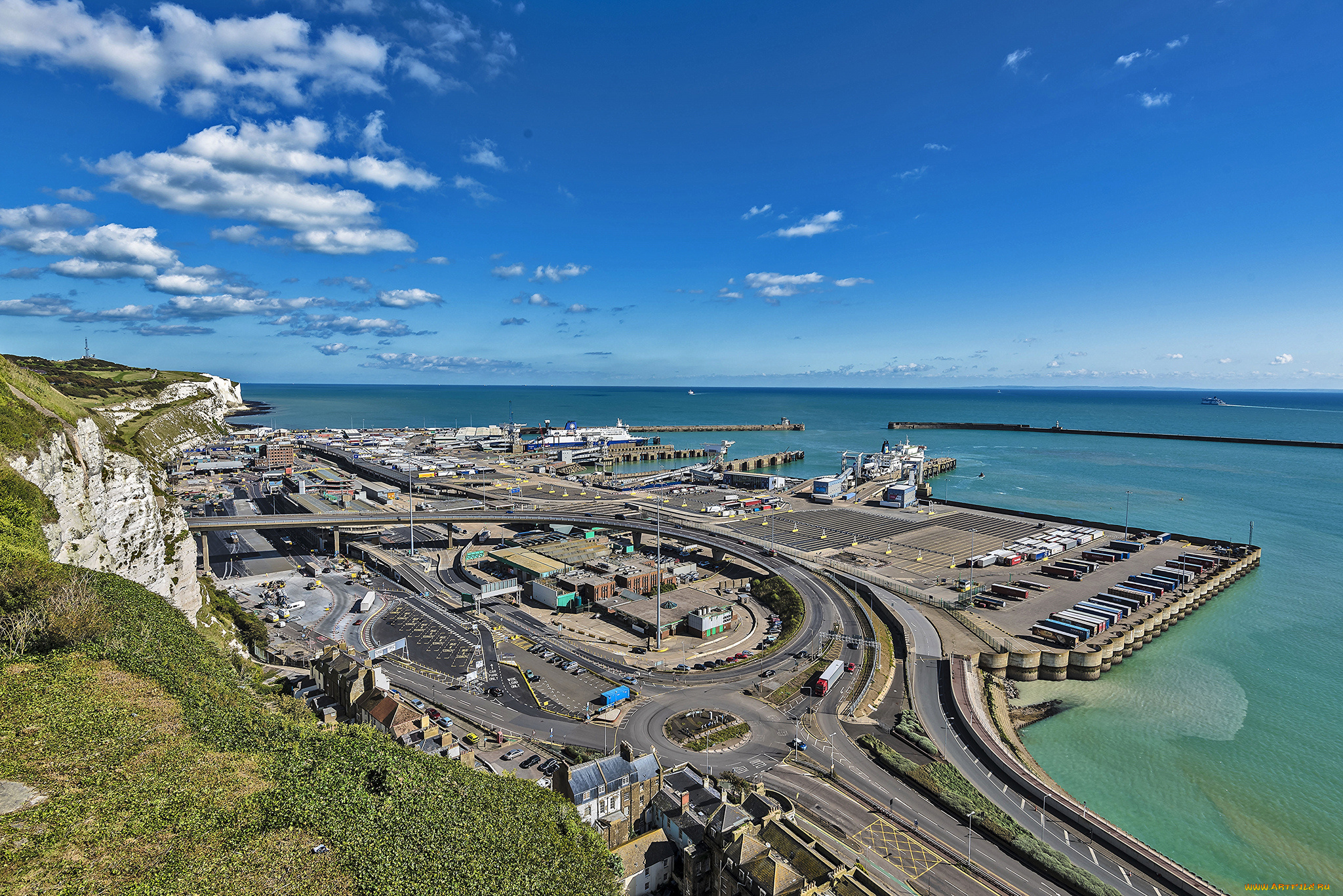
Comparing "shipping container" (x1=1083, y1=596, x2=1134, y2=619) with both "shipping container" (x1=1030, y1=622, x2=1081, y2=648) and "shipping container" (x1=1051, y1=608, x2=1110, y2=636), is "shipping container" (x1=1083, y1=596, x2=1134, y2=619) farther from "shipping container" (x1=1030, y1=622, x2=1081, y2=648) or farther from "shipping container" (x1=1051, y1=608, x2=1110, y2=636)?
"shipping container" (x1=1030, y1=622, x2=1081, y2=648)

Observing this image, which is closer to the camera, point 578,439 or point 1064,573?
point 1064,573

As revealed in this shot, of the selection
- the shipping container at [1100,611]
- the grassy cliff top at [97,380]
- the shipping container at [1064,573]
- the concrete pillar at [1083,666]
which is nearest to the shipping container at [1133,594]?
the shipping container at [1100,611]

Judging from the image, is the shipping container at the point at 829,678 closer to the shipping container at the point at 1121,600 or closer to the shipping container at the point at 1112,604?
the shipping container at the point at 1112,604

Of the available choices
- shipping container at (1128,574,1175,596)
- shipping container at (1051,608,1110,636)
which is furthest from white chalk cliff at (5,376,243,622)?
shipping container at (1128,574,1175,596)

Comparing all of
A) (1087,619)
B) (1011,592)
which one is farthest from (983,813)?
(1011,592)

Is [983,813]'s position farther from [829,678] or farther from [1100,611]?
[1100,611]
